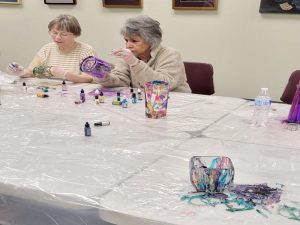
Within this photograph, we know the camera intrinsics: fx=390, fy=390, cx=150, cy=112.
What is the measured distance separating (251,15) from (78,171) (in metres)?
2.74

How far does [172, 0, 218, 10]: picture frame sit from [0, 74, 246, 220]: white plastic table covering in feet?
5.44

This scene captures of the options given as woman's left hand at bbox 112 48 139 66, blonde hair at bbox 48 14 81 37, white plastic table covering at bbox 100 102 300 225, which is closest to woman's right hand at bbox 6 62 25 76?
blonde hair at bbox 48 14 81 37

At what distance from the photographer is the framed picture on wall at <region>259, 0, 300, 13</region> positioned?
322 cm

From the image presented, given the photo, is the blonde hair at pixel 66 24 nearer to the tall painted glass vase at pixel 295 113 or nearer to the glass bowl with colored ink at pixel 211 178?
the tall painted glass vase at pixel 295 113

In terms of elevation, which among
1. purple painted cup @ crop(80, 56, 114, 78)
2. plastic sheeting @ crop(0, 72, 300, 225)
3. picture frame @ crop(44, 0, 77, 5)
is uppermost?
picture frame @ crop(44, 0, 77, 5)

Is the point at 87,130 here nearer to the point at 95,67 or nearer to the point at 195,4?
the point at 95,67

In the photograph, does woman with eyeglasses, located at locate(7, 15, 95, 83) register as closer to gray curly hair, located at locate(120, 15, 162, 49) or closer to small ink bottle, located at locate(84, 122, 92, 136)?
gray curly hair, located at locate(120, 15, 162, 49)

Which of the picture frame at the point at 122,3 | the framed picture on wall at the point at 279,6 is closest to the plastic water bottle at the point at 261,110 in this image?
the framed picture on wall at the point at 279,6

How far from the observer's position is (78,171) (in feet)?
3.73

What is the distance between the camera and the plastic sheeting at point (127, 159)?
3.13 ft

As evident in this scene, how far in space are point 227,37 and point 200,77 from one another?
1053mm

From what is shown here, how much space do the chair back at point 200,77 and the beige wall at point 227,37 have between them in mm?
1013

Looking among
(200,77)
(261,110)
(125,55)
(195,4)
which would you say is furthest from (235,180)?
(195,4)

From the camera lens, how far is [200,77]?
269 cm
